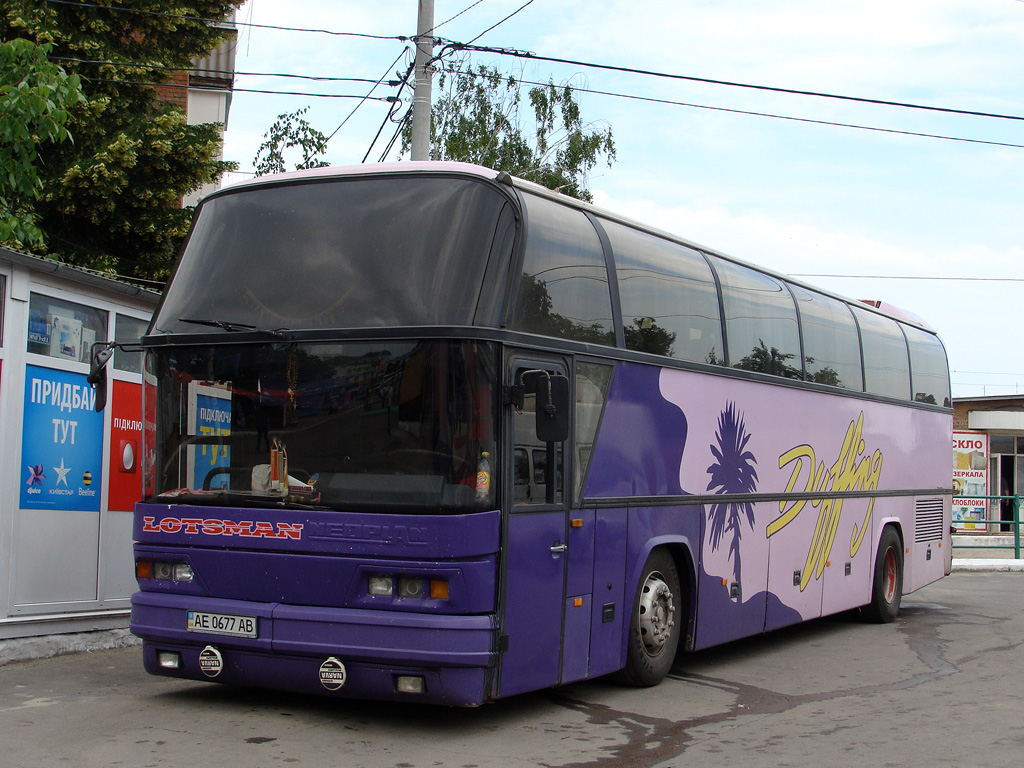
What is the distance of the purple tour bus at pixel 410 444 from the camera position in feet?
21.8

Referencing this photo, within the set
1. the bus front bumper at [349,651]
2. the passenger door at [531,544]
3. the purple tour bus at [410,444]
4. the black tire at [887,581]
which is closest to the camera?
the bus front bumper at [349,651]

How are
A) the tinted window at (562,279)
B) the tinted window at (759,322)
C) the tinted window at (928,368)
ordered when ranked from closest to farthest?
the tinted window at (562,279), the tinted window at (759,322), the tinted window at (928,368)

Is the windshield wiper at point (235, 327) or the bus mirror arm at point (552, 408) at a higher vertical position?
the windshield wiper at point (235, 327)

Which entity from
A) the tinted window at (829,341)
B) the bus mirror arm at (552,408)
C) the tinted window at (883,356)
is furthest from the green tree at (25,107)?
the tinted window at (883,356)

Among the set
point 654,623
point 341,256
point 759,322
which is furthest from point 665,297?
point 341,256

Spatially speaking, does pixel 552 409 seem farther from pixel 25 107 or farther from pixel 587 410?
pixel 25 107

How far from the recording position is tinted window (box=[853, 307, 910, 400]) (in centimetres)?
1377

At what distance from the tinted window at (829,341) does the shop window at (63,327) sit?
7.03m

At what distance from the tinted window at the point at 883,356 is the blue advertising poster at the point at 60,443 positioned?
8.58m

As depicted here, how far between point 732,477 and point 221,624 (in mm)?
4887

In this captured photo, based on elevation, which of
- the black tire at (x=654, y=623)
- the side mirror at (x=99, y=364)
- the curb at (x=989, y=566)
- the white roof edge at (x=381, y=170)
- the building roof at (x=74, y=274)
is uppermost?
the white roof edge at (x=381, y=170)

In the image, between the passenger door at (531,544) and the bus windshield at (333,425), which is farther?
the passenger door at (531,544)

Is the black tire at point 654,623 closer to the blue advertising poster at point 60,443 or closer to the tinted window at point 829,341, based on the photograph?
the tinted window at point 829,341

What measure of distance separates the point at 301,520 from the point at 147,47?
447 inches
